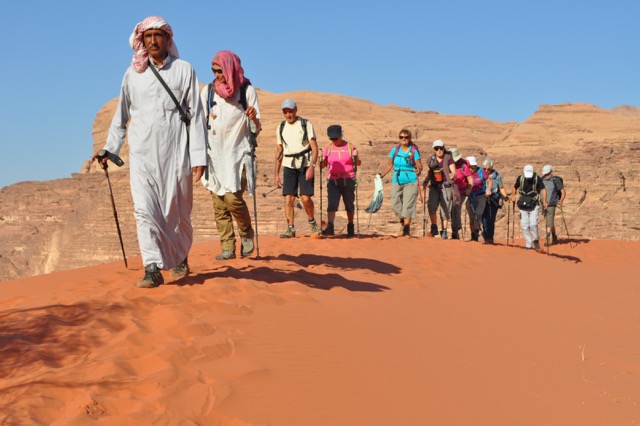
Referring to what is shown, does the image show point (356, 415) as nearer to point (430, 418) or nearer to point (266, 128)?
point (430, 418)

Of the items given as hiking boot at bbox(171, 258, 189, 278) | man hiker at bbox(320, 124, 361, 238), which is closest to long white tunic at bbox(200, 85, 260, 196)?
hiking boot at bbox(171, 258, 189, 278)

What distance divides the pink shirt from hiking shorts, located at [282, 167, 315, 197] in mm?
1151

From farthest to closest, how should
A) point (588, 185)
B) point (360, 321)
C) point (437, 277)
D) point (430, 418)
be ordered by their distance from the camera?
1. point (588, 185)
2. point (437, 277)
3. point (360, 321)
4. point (430, 418)

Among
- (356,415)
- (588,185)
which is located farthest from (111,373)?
(588,185)

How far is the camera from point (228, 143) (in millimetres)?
7273

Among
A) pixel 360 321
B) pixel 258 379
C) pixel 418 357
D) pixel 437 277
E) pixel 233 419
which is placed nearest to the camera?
pixel 233 419

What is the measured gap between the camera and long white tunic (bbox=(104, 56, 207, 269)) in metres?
5.52

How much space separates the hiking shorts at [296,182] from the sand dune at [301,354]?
2472 mm

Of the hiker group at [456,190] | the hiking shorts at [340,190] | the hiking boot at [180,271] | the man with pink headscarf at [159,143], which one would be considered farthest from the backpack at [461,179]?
the man with pink headscarf at [159,143]

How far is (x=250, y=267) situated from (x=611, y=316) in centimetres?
386

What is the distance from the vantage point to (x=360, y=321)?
16.7 feet

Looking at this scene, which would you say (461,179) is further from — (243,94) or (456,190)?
(243,94)

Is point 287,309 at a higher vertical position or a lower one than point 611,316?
higher

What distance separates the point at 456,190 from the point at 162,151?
8.00 m
